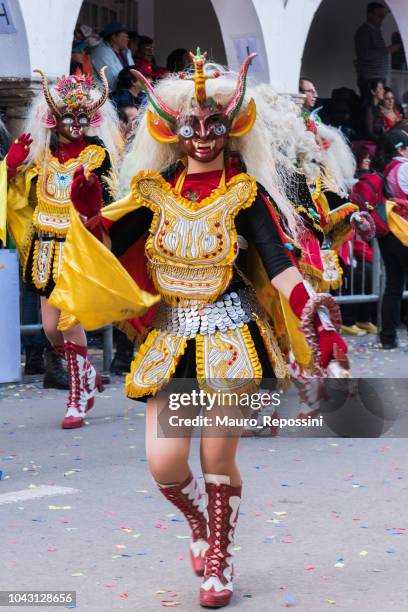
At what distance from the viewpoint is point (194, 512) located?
466 cm

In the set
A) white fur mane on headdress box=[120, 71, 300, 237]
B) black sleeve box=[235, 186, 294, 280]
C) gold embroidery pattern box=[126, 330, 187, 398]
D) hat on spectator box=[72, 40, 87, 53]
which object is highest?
white fur mane on headdress box=[120, 71, 300, 237]

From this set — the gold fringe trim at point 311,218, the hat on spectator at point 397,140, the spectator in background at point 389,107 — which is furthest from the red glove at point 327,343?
the spectator in background at point 389,107

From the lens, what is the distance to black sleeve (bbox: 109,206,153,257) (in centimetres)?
468

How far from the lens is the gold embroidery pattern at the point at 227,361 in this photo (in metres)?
4.54

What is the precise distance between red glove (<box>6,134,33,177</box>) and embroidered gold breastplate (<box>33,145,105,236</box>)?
18 centimetres

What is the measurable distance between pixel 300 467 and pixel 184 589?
2.13m

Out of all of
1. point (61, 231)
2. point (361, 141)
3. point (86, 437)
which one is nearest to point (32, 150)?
point (61, 231)

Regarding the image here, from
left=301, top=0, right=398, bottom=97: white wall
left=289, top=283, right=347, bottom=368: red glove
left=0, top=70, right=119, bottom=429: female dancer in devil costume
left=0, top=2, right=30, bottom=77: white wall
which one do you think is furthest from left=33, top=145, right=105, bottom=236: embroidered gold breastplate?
left=301, top=0, right=398, bottom=97: white wall

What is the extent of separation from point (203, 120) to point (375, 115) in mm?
9822

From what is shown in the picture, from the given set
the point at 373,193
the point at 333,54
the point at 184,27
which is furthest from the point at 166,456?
the point at 333,54

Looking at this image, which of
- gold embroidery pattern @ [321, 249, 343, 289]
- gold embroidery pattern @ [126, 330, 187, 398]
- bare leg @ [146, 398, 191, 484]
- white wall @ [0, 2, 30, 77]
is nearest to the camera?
bare leg @ [146, 398, 191, 484]

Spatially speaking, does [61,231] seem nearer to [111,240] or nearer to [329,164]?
[329,164]

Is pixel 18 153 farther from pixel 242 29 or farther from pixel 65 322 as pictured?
pixel 242 29

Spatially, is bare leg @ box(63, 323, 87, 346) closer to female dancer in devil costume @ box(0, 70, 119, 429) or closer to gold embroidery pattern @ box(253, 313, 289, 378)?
female dancer in devil costume @ box(0, 70, 119, 429)
